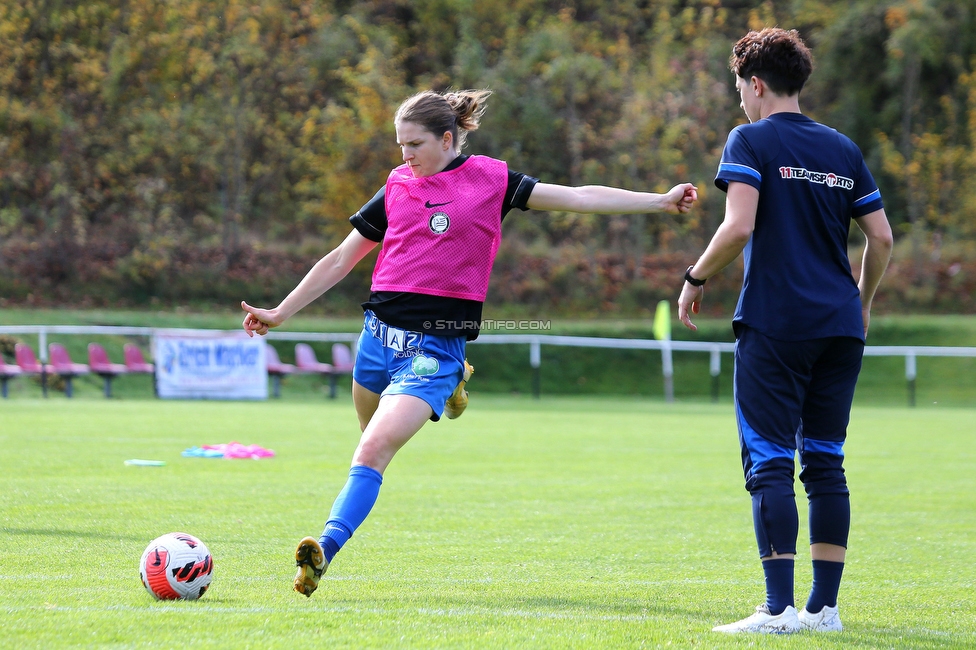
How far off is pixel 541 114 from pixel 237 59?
9.90 metres

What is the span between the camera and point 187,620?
146 inches

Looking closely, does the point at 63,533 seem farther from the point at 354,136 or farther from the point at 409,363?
the point at 354,136

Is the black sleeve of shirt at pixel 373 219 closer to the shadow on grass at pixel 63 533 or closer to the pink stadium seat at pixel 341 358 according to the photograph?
the shadow on grass at pixel 63 533

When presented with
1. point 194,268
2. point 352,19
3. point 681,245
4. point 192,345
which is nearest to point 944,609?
point 192,345

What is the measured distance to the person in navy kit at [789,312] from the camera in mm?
3912

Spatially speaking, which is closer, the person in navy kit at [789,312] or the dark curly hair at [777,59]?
the person in navy kit at [789,312]

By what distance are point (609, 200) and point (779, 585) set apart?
173cm

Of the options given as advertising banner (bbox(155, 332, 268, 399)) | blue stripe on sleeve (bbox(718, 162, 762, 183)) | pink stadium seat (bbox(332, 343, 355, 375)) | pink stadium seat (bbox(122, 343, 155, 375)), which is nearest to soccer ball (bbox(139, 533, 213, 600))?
blue stripe on sleeve (bbox(718, 162, 762, 183))

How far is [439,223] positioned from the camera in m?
4.56

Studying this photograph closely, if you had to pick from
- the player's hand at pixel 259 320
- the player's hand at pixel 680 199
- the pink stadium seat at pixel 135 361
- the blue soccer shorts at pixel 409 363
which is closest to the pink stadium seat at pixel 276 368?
the pink stadium seat at pixel 135 361

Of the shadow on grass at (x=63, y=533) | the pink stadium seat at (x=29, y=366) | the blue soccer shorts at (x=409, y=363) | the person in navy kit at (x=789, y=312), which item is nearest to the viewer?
the person in navy kit at (x=789, y=312)

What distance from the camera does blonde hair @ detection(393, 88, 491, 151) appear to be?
4562 mm

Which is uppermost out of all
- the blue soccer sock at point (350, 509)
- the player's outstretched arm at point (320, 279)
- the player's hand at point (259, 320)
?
the player's outstretched arm at point (320, 279)

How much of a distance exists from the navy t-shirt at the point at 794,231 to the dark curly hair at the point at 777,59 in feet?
0.46
